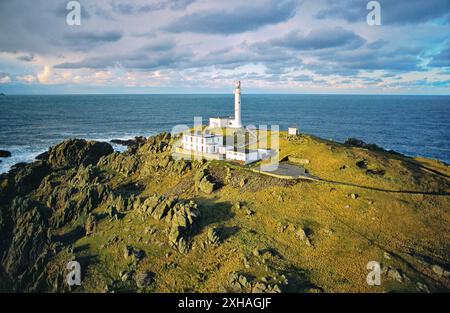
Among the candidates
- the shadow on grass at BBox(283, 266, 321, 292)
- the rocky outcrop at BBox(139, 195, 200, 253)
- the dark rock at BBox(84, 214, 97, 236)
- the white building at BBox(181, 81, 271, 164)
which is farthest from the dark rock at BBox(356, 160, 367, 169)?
Answer: the dark rock at BBox(84, 214, 97, 236)

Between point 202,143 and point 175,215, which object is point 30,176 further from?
point 175,215

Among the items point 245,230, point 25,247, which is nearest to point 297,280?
point 245,230

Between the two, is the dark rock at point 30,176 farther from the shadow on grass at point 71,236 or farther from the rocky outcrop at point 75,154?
the shadow on grass at point 71,236

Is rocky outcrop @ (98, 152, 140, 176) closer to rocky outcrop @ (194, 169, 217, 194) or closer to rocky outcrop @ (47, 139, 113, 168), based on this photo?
rocky outcrop @ (47, 139, 113, 168)

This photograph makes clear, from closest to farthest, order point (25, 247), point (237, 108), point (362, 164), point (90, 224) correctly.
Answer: point (25, 247) < point (90, 224) < point (362, 164) < point (237, 108)

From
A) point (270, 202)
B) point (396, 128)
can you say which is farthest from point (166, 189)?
point (396, 128)
